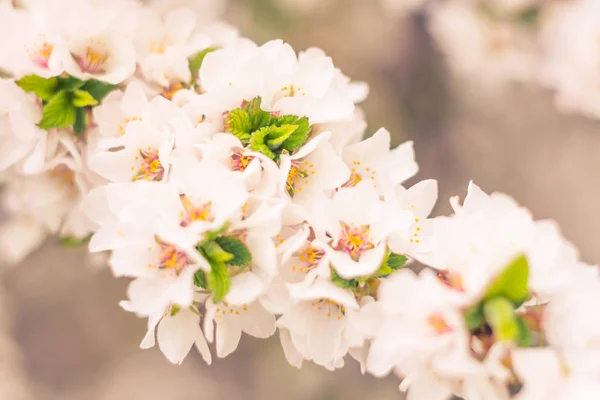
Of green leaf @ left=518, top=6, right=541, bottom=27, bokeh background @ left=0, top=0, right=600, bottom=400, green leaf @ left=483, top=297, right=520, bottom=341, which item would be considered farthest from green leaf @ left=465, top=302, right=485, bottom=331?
bokeh background @ left=0, top=0, right=600, bottom=400

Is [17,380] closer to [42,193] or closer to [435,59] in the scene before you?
[42,193]

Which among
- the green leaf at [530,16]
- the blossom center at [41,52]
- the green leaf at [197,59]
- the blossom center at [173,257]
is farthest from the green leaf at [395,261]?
the green leaf at [530,16]

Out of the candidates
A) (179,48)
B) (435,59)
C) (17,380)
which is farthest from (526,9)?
(17,380)

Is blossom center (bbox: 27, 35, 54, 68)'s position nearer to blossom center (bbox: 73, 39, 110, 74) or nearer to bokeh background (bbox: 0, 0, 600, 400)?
blossom center (bbox: 73, 39, 110, 74)

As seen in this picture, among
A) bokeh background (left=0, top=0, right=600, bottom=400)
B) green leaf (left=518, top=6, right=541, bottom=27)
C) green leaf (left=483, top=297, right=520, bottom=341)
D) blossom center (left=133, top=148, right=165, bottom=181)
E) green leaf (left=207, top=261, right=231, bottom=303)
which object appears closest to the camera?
green leaf (left=483, top=297, right=520, bottom=341)

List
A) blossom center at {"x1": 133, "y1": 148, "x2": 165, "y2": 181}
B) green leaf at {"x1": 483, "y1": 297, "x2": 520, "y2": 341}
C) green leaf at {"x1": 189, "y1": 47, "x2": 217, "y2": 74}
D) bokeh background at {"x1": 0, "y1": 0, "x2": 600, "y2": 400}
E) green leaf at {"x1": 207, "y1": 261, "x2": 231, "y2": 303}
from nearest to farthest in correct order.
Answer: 1. green leaf at {"x1": 483, "y1": 297, "x2": 520, "y2": 341}
2. green leaf at {"x1": 207, "y1": 261, "x2": 231, "y2": 303}
3. blossom center at {"x1": 133, "y1": 148, "x2": 165, "y2": 181}
4. green leaf at {"x1": 189, "y1": 47, "x2": 217, "y2": 74}
5. bokeh background at {"x1": 0, "y1": 0, "x2": 600, "y2": 400}

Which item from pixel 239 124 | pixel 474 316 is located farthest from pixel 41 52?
pixel 474 316

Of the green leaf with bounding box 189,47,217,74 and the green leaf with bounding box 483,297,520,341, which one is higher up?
the green leaf with bounding box 483,297,520,341
